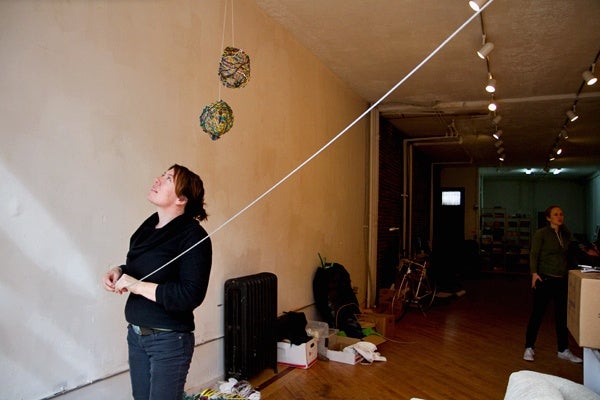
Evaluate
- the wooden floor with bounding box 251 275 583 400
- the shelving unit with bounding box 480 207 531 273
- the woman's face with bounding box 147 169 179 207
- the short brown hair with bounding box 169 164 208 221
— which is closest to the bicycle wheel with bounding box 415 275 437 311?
the wooden floor with bounding box 251 275 583 400

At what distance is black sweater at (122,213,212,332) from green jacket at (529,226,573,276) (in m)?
3.87

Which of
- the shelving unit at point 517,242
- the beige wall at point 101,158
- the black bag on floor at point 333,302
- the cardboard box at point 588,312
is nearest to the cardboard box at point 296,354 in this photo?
the beige wall at point 101,158

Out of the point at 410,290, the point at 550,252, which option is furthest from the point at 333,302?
the point at 410,290

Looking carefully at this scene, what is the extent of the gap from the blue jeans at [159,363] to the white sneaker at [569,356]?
4.30 metres

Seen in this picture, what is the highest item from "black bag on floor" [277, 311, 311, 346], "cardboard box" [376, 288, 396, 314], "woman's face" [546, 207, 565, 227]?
"woman's face" [546, 207, 565, 227]

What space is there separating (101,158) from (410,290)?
587 centimetres

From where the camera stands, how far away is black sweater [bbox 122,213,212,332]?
1.79 m

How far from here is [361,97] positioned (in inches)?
277

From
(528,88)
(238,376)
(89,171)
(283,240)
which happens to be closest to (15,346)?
(89,171)

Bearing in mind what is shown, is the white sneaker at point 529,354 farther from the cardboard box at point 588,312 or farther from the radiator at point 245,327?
the radiator at point 245,327

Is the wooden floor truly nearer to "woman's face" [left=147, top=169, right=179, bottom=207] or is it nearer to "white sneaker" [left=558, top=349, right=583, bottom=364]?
"white sneaker" [left=558, top=349, right=583, bottom=364]

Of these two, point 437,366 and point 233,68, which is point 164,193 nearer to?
point 233,68

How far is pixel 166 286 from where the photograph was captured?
5.86 feet

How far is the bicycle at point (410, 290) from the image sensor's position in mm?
6770
